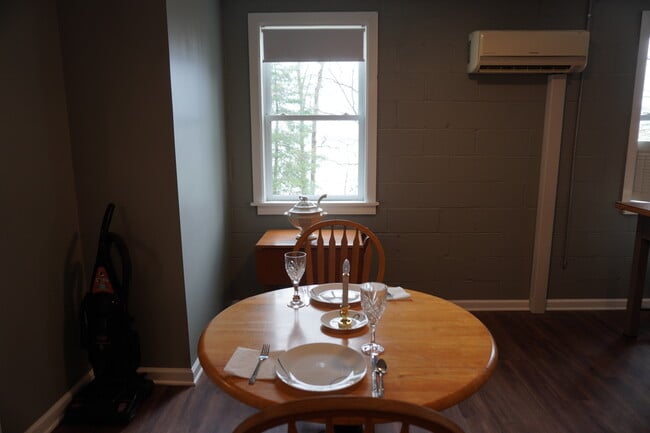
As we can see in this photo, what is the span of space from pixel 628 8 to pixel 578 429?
9.45 ft

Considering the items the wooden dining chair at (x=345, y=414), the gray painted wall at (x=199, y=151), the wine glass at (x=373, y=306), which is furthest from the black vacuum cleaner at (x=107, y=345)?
the wooden dining chair at (x=345, y=414)

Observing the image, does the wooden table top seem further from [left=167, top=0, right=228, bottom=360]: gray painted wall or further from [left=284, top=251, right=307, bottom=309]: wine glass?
[left=167, top=0, right=228, bottom=360]: gray painted wall

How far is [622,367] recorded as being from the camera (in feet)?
7.94

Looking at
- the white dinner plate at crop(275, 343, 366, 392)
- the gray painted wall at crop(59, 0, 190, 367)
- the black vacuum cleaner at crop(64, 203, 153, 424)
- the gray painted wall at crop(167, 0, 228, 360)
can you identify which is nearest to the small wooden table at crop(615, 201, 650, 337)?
the white dinner plate at crop(275, 343, 366, 392)

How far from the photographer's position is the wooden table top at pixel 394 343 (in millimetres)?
978

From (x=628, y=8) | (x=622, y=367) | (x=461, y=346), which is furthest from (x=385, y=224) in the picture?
(x=628, y=8)

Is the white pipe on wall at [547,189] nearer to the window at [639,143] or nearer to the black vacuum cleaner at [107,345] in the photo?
the window at [639,143]

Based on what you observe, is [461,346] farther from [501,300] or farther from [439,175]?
[501,300]

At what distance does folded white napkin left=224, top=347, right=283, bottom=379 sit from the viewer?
1.04 meters

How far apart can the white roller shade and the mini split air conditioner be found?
0.86 metres

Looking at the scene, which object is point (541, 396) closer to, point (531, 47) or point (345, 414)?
point (345, 414)

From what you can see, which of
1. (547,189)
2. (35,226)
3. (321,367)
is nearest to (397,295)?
(321,367)

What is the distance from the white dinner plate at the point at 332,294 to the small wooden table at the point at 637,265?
6.92 feet

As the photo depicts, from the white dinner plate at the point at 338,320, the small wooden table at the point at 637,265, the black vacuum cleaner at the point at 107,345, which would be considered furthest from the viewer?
the small wooden table at the point at 637,265
